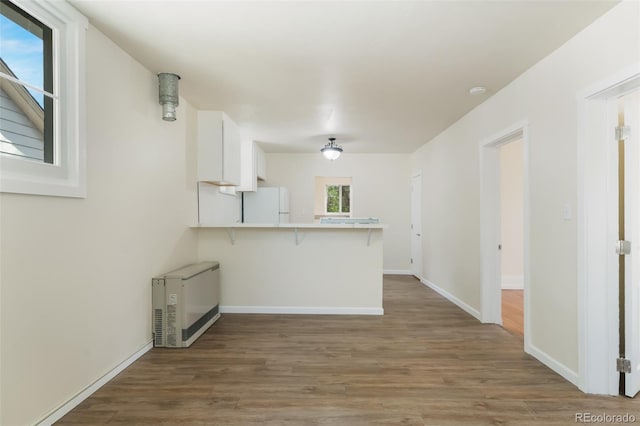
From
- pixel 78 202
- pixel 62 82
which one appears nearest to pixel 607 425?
pixel 78 202

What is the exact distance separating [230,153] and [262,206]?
77.0 inches

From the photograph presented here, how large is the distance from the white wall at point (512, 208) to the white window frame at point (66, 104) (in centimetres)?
545

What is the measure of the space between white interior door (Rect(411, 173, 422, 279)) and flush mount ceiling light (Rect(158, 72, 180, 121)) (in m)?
4.35

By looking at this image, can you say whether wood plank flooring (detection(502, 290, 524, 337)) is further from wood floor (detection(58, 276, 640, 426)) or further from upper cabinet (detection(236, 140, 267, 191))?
upper cabinet (detection(236, 140, 267, 191))

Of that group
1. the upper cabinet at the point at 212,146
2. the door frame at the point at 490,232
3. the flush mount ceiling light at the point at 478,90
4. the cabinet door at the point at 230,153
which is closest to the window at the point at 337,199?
the cabinet door at the point at 230,153

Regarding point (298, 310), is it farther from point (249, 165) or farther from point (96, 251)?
point (249, 165)

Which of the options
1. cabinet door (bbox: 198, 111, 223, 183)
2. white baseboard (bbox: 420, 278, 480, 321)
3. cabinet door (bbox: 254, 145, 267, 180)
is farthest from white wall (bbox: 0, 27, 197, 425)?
white baseboard (bbox: 420, 278, 480, 321)

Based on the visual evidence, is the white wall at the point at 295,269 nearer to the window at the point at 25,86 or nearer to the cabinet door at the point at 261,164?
the cabinet door at the point at 261,164

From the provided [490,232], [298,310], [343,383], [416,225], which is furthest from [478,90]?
[416,225]

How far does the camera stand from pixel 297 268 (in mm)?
3793

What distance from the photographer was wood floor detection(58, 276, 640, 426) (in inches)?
71.8

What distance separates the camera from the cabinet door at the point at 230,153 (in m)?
3.70

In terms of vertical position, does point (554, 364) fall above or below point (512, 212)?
below

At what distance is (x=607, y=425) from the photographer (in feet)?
5.74
